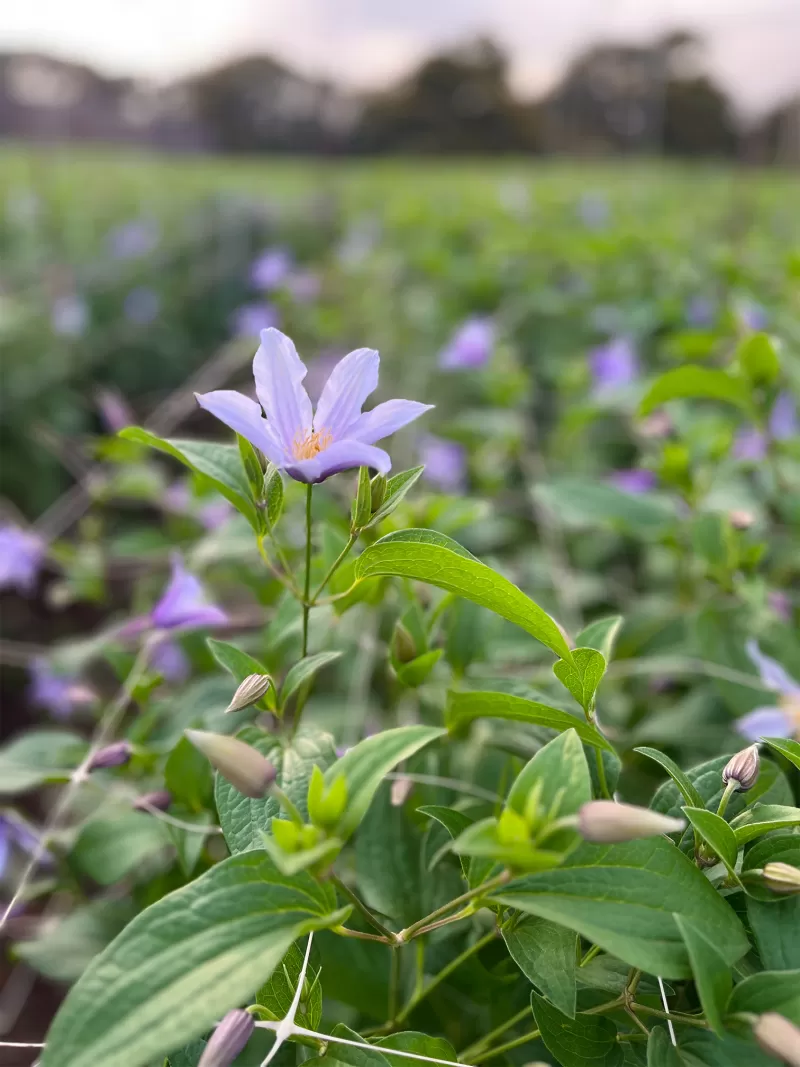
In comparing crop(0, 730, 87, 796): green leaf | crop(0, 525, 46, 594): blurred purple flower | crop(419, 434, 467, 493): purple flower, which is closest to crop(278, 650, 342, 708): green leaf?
crop(0, 730, 87, 796): green leaf

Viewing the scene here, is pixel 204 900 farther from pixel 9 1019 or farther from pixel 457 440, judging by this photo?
pixel 457 440

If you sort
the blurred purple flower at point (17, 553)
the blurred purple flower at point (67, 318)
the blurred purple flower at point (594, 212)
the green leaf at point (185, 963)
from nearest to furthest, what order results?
the green leaf at point (185, 963) → the blurred purple flower at point (17, 553) → the blurred purple flower at point (67, 318) → the blurred purple flower at point (594, 212)

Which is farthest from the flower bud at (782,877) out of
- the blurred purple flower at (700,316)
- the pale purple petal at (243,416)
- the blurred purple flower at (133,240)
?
the blurred purple flower at (133,240)

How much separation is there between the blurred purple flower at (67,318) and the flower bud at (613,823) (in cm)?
257

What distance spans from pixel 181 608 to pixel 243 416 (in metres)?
0.40

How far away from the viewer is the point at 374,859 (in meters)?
0.68

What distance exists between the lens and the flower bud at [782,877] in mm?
471

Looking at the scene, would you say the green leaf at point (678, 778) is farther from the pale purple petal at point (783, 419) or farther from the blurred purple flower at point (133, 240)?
the blurred purple flower at point (133, 240)

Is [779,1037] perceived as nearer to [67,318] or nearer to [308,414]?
[308,414]

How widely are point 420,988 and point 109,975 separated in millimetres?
253

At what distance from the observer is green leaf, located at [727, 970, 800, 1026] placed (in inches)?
17.6

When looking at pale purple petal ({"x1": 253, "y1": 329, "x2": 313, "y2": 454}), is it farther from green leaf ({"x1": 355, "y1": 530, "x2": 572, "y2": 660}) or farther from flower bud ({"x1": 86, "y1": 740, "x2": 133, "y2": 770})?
flower bud ({"x1": 86, "y1": 740, "x2": 133, "y2": 770})

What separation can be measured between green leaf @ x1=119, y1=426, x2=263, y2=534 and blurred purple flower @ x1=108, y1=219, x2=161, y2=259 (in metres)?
3.12

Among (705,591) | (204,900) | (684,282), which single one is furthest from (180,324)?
(204,900)
